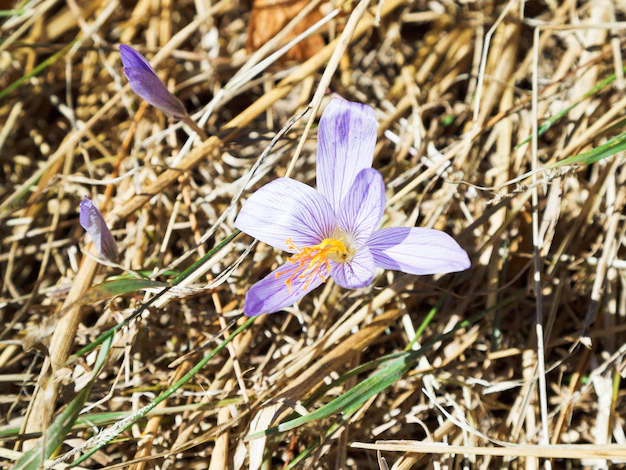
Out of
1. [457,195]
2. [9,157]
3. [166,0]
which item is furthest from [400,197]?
[9,157]

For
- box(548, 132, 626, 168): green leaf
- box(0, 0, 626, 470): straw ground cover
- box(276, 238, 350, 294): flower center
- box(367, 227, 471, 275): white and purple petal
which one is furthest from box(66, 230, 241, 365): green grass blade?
box(548, 132, 626, 168): green leaf

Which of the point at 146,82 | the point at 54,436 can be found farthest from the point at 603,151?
the point at 54,436

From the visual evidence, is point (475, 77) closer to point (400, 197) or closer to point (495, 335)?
Answer: point (400, 197)

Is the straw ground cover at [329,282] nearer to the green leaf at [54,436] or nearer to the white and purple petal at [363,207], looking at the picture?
the green leaf at [54,436]

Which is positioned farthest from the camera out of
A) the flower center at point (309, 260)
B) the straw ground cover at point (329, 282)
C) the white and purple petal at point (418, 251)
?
the straw ground cover at point (329, 282)

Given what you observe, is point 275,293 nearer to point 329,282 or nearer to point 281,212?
point 281,212

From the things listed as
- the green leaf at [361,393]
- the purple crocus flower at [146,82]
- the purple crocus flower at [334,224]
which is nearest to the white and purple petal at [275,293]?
the purple crocus flower at [334,224]
